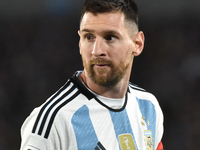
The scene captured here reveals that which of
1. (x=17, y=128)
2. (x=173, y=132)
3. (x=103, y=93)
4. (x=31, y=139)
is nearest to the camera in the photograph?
(x=31, y=139)

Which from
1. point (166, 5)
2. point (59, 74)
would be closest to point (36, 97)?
point (59, 74)

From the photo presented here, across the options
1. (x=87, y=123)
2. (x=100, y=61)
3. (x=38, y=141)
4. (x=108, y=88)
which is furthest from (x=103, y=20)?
(x=38, y=141)

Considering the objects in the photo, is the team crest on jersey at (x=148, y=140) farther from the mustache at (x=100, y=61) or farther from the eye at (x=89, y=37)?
the eye at (x=89, y=37)

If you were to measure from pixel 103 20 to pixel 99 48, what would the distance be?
0.12 m

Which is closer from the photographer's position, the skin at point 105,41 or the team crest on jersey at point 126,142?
the skin at point 105,41

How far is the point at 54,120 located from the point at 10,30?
7.14ft

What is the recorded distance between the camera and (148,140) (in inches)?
55.0

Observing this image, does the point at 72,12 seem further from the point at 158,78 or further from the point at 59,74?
the point at 158,78

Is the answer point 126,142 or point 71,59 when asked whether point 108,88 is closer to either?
point 126,142

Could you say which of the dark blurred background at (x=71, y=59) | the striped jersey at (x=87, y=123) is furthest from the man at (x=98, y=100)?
the dark blurred background at (x=71, y=59)

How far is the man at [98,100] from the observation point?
1142mm

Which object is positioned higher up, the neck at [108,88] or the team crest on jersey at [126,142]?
the neck at [108,88]

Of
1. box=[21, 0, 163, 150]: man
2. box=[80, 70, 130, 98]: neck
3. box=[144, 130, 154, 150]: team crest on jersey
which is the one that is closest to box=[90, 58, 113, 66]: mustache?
box=[21, 0, 163, 150]: man

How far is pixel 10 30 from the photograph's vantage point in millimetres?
3035
